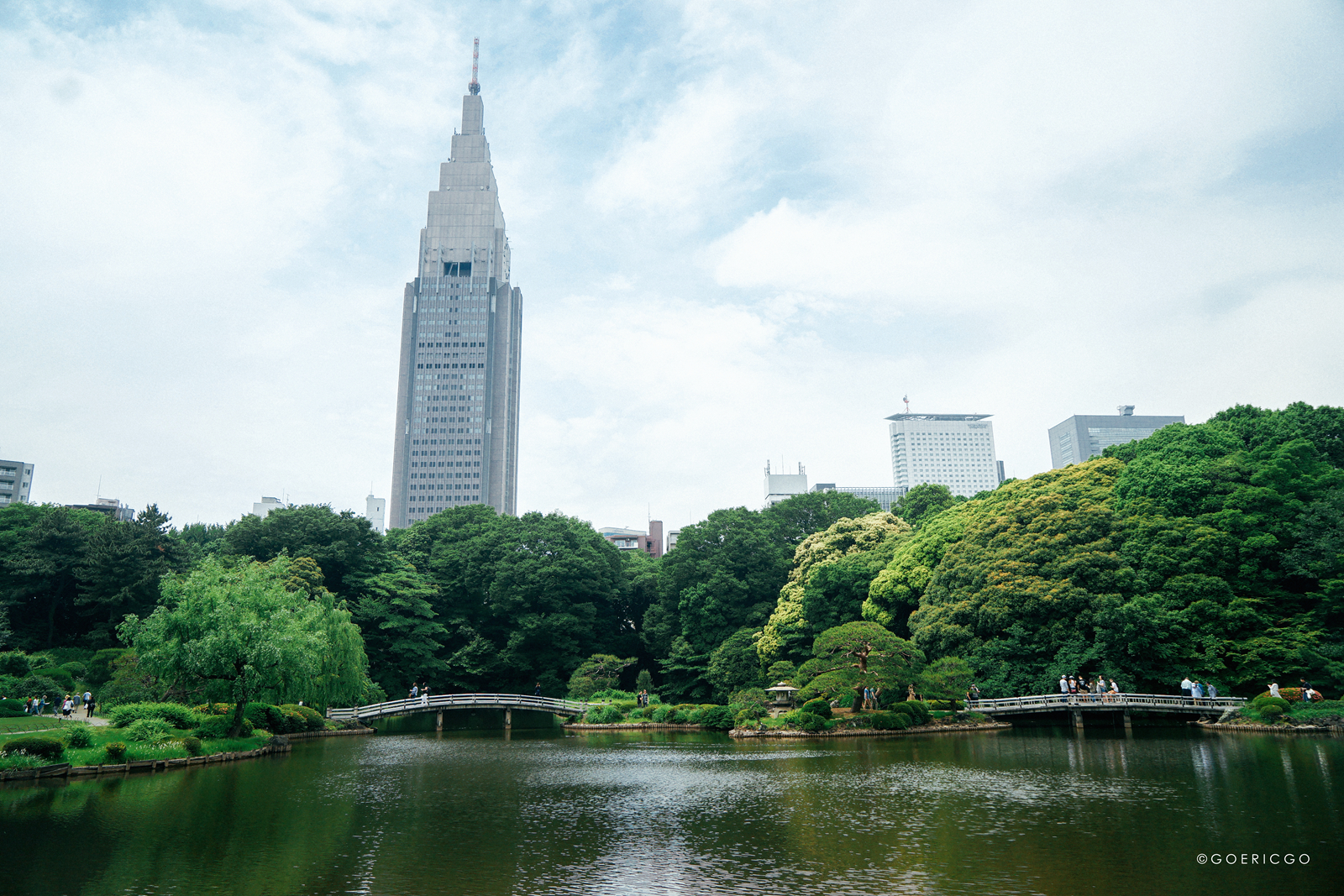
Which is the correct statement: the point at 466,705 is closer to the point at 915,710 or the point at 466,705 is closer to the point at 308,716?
the point at 308,716

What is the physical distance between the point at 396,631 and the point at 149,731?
27.7 metres

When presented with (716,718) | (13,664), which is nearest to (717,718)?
(716,718)

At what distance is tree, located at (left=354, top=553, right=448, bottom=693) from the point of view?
2039 inches

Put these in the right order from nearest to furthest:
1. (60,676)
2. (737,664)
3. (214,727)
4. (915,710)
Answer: (214,727) → (915,710) → (60,676) → (737,664)

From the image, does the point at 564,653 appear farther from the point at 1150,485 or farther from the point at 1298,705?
the point at 1298,705

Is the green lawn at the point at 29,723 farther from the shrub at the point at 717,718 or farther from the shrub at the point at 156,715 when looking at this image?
the shrub at the point at 717,718

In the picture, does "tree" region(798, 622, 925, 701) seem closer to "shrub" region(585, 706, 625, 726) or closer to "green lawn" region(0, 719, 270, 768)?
"shrub" region(585, 706, 625, 726)

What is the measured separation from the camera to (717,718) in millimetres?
41031

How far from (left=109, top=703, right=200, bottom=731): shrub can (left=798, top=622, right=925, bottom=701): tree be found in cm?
2318

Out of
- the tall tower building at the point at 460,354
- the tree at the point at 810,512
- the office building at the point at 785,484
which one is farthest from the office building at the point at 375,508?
the tree at the point at 810,512

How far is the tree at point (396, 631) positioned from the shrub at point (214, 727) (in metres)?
21.6

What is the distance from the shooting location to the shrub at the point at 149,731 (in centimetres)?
2561

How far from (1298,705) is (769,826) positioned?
25130 mm

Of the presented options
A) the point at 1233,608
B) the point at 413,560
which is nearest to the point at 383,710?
the point at 413,560
